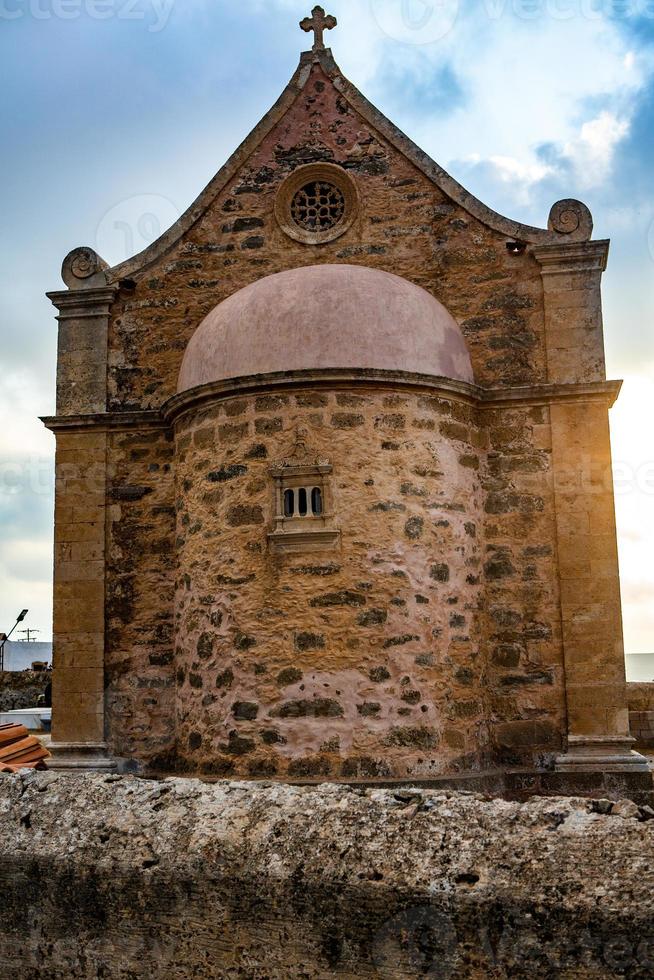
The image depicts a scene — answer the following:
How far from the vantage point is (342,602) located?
8.52 m

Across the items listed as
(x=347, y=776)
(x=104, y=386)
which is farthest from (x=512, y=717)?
(x=104, y=386)

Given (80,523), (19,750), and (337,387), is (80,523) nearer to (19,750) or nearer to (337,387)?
(19,750)

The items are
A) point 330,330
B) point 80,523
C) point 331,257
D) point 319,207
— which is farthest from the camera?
point 319,207

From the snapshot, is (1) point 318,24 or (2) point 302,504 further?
(1) point 318,24

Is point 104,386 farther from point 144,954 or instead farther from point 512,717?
point 144,954

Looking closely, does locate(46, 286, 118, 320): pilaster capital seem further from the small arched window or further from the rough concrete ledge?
the rough concrete ledge

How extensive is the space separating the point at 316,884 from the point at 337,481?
18.2ft

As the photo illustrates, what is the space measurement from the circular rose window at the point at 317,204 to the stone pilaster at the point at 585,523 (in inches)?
79.5

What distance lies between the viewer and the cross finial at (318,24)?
11117mm

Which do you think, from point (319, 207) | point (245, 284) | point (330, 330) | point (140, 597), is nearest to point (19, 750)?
point (140, 597)

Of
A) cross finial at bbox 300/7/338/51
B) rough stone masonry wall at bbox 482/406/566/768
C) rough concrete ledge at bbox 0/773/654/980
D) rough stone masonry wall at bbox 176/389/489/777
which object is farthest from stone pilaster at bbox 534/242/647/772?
rough concrete ledge at bbox 0/773/654/980

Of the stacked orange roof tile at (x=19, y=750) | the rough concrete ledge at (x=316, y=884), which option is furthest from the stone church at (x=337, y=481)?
the rough concrete ledge at (x=316, y=884)

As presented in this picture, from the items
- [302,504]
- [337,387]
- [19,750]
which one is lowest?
[19,750]

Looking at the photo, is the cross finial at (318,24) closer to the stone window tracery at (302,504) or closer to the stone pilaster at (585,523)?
the stone pilaster at (585,523)
